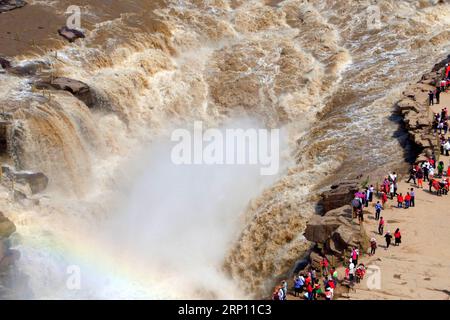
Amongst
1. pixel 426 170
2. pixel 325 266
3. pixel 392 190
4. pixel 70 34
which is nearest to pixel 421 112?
pixel 426 170

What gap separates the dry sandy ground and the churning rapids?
3.94 meters

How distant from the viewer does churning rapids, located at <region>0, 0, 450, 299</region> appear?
97.1 ft

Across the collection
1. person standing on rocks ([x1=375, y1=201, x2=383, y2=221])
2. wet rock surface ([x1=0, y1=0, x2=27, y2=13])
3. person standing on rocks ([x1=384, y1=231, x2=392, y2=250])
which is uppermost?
wet rock surface ([x1=0, y1=0, x2=27, y2=13])

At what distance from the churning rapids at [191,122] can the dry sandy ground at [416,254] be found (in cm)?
394

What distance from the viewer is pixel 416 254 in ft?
83.1

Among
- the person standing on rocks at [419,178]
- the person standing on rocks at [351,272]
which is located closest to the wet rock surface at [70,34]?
the person standing on rocks at [419,178]

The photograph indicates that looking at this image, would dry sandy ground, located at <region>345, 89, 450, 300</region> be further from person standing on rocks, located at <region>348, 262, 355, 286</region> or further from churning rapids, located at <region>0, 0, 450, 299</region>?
churning rapids, located at <region>0, 0, 450, 299</region>

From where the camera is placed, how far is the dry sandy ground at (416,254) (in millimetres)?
23047

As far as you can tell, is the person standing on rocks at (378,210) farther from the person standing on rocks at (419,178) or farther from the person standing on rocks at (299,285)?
the person standing on rocks at (299,285)

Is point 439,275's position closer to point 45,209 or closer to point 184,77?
point 45,209

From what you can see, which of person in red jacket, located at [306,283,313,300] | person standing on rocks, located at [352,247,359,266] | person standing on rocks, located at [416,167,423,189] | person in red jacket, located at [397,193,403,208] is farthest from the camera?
person standing on rocks, located at [416,167,423,189]

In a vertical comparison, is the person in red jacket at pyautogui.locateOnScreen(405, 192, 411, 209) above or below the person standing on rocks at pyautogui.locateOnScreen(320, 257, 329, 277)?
above

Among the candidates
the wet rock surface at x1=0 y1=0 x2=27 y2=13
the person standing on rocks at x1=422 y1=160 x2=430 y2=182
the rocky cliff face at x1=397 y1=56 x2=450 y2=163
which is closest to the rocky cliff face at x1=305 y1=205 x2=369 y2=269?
the person standing on rocks at x1=422 y1=160 x2=430 y2=182
